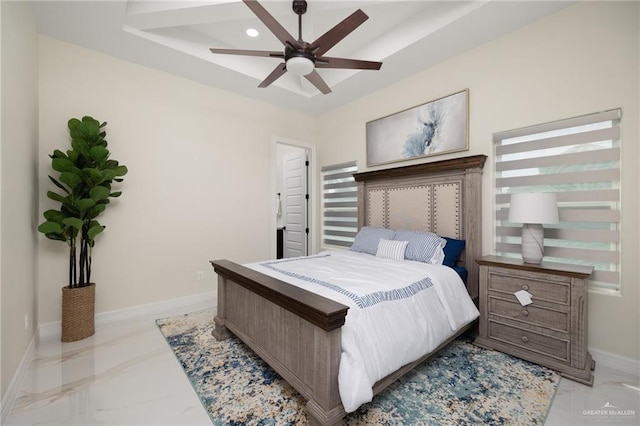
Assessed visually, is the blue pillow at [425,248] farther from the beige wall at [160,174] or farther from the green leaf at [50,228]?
the green leaf at [50,228]

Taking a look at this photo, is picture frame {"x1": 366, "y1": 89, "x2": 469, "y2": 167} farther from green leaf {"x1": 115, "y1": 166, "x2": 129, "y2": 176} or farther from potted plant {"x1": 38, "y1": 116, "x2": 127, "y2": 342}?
potted plant {"x1": 38, "y1": 116, "x2": 127, "y2": 342}

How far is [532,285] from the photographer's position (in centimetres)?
220

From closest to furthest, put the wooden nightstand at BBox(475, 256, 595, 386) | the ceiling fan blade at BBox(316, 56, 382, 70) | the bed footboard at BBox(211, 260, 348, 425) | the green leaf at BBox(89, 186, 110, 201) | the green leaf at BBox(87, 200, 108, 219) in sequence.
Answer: the bed footboard at BBox(211, 260, 348, 425) < the wooden nightstand at BBox(475, 256, 595, 386) < the ceiling fan blade at BBox(316, 56, 382, 70) < the green leaf at BBox(89, 186, 110, 201) < the green leaf at BBox(87, 200, 108, 219)

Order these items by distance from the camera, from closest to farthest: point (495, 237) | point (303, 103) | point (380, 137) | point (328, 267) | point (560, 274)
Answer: point (560, 274), point (328, 267), point (495, 237), point (380, 137), point (303, 103)

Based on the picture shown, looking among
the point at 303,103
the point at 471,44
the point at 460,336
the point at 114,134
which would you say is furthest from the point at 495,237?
the point at 114,134

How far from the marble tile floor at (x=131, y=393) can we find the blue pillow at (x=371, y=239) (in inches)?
72.9

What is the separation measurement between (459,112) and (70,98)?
163 inches

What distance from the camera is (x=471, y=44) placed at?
2.86m

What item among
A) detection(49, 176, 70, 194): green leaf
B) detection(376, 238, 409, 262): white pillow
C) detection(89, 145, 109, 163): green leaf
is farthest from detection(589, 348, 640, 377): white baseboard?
detection(49, 176, 70, 194): green leaf

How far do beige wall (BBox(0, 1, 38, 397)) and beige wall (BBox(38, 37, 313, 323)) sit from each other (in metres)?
0.21

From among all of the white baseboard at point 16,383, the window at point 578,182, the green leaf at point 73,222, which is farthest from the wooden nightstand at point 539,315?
the green leaf at point 73,222

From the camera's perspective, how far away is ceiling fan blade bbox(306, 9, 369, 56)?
1.73 metres

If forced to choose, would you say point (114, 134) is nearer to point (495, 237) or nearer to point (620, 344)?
point (495, 237)

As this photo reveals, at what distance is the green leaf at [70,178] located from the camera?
244 centimetres
